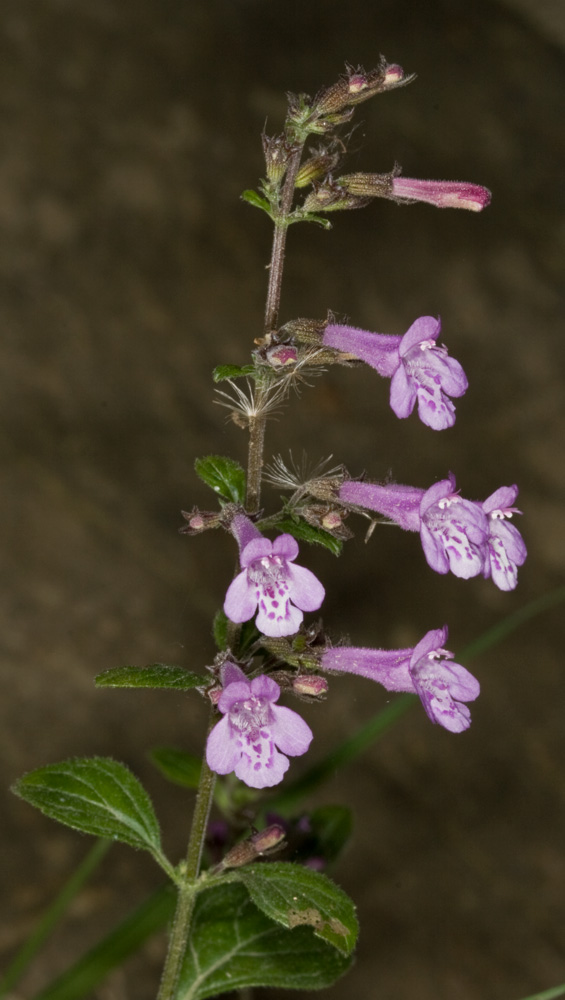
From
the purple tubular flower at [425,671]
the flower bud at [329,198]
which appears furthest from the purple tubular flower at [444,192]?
the purple tubular flower at [425,671]

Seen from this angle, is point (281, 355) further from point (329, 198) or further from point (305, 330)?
point (329, 198)

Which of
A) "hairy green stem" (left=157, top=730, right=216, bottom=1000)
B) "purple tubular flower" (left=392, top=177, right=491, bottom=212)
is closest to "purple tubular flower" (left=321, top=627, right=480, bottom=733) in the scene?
"hairy green stem" (left=157, top=730, right=216, bottom=1000)

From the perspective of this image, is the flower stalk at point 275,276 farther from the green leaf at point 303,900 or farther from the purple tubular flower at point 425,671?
the green leaf at point 303,900

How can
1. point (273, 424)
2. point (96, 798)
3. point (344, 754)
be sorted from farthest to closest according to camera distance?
point (273, 424) < point (344, 754) < point (96, 798)

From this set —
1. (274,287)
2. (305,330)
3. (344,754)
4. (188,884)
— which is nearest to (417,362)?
(305,330)

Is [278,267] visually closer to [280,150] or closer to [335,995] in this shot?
[280,150]

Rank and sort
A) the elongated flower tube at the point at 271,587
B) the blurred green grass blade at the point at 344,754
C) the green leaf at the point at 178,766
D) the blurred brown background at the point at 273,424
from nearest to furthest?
1. the elongated flower tube at the point at 271,587
2. the green leaf at the point at 178,766
3. the blurred green grass blade at the point at 344,754
4. the blurred brown background at the point at 273,424
